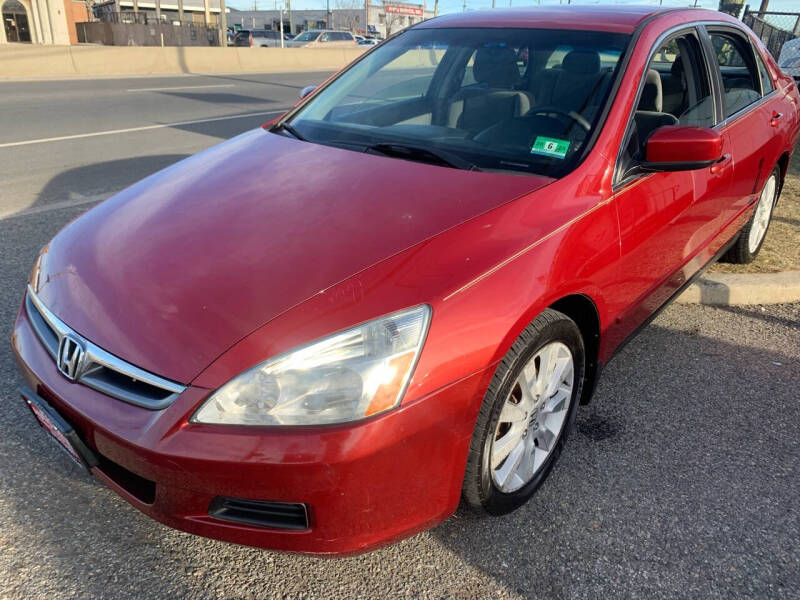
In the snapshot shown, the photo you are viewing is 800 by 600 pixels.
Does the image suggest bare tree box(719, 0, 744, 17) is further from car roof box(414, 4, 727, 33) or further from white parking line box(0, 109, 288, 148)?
car roof box(414, 4, 727, 33)

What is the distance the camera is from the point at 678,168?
257cm

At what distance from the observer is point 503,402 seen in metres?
2.03

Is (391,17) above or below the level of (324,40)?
above

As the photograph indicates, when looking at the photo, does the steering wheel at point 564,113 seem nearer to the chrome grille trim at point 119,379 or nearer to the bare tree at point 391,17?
the chrome grille trim at point 119,379

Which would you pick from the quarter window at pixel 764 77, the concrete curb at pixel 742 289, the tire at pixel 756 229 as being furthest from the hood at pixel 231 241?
the quarter window at pixel 764 77

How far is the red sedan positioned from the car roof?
20 millimetres

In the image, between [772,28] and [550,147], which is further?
[772,28]

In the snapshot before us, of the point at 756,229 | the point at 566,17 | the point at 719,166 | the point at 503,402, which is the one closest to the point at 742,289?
the point at 756,229

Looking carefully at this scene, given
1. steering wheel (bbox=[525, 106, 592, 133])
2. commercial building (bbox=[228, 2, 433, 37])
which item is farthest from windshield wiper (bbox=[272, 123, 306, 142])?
commercial building (bbox=[228, 2, 433, 37])

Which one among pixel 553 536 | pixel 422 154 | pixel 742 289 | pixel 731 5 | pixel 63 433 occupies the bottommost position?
pixel 553 536

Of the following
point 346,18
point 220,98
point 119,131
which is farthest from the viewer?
point 346,18

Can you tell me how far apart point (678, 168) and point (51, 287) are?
7.68 ft

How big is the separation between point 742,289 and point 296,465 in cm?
351

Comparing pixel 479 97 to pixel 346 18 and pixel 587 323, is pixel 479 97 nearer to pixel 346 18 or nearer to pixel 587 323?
pixel 587 323
